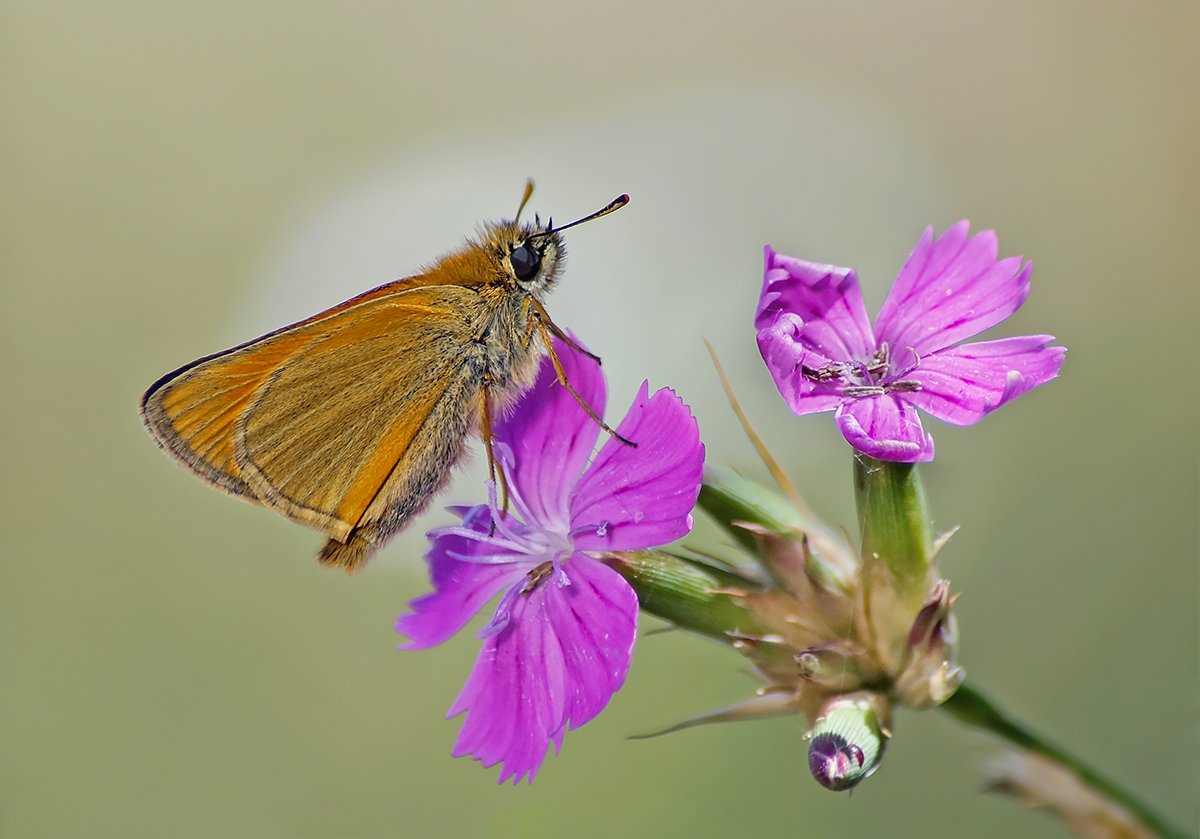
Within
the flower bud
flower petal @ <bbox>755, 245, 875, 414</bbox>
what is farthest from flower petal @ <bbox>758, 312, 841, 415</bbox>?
the flower bud

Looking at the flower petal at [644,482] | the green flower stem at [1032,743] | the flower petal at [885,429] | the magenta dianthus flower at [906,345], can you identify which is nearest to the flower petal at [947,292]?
the magenta dianthus flower at [906,345]

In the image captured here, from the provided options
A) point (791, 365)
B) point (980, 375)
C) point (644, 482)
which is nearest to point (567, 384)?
point (644, 482)

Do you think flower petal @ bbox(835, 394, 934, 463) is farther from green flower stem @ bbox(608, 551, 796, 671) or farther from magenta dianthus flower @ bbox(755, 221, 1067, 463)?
green flower stem @ bbox(608, 551, 796, 671)

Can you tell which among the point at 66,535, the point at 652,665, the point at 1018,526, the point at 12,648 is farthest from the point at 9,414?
the point at 1018,526

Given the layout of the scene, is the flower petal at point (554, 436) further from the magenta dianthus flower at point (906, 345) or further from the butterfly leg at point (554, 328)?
the magenta dianthus flower at point (906, 345)

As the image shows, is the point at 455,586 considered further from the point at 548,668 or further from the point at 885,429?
the point at 885,429
